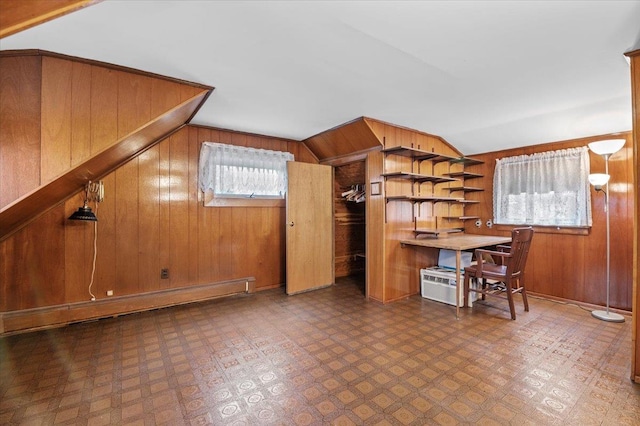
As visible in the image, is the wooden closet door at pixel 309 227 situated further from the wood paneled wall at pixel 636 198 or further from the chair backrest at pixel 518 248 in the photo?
the wood paneled wall at pixel 636 198

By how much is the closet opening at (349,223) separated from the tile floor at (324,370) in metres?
1.93

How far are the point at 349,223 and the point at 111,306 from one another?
3.70 m

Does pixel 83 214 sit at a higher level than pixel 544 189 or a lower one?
lower

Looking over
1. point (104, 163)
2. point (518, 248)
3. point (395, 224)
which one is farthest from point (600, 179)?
point (104, 163)

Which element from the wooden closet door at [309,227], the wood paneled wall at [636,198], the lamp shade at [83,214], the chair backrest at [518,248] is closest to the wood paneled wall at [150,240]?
the lamp shade at [83,214]

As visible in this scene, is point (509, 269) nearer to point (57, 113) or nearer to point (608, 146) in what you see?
point (608, 146)

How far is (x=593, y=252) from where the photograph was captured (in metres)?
3.37

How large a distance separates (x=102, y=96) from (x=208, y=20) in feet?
3.51

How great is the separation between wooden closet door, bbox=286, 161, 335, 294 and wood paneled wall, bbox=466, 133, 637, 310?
113 inches

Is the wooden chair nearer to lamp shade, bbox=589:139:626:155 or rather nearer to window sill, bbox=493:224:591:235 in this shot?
window sill, bbox=493:224:591:235

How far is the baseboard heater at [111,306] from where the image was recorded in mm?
2660

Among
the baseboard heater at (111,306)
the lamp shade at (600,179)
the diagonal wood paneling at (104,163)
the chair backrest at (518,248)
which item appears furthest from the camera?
the lamp shade at (600,179)

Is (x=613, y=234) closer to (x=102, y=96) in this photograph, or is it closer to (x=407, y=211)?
(x=407, y=211)

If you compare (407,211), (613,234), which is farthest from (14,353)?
(613,234)
